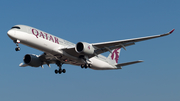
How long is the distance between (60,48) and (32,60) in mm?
5947

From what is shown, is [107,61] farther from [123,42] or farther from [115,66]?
[123,42]

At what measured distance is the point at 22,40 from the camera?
2797 cm

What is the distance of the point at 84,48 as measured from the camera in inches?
1192

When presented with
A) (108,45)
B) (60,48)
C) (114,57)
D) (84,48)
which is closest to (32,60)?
(60,48)

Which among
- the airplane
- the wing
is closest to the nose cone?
the airplane

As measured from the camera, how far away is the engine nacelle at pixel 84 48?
30328 mm

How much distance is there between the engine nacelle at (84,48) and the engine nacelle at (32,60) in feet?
23.7

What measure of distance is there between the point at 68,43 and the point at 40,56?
478cm

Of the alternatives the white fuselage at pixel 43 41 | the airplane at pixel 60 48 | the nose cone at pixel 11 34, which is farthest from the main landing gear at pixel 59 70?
the nose cone at pixel 11 34

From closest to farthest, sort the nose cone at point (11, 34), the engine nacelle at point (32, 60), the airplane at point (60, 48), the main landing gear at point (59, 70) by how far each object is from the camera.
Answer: the nose cone at point (11, 34)
the airplane at point (60, 48)
the engine nacelle at point (32, 60)
the main landing gear at point (59, 70)

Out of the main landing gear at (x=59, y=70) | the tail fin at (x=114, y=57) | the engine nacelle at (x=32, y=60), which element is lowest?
the main landing gear at (x=59, y=70)

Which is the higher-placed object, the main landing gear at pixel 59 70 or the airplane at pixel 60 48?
the airplane at pixel 60 48

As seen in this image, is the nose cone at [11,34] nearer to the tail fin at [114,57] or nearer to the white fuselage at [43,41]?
the white fuselage at [43,41]

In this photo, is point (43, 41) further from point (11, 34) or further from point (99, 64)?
point (99, 64)
